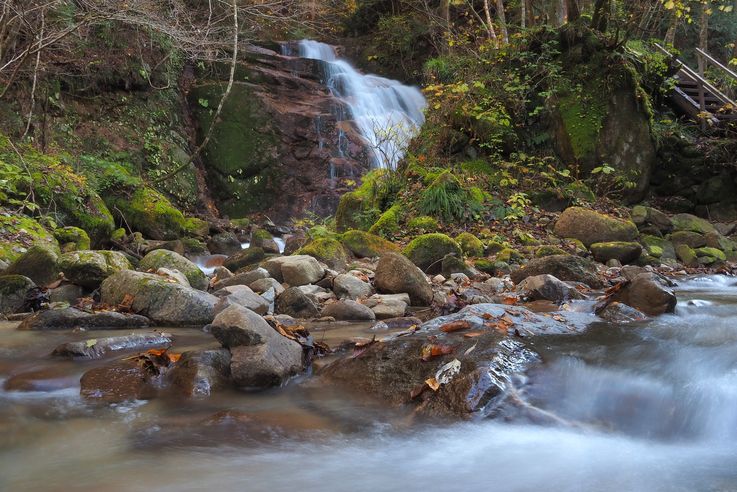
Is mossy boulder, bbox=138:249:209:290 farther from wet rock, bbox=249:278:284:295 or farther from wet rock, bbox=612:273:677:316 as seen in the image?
wet rock, bbox=612:273:677:316

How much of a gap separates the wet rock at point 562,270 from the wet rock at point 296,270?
8.05ft

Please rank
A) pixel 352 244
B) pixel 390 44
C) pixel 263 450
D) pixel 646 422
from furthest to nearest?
1. pixel 390 44
2. pixel 352 244
3. pixel 646 422
4. pixel 263 450

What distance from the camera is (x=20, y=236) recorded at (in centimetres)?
686

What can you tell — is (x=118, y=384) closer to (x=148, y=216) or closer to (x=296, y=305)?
(x=296, y=305)

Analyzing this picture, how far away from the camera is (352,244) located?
8.30m

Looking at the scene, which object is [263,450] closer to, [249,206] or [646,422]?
[646,422]

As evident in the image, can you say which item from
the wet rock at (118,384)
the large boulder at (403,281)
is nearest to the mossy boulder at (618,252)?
the large boulder at (403,281)

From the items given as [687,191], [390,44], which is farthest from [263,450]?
[390,44]

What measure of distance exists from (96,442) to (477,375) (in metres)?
1.97

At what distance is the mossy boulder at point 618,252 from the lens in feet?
27.8

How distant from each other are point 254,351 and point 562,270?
4479mm

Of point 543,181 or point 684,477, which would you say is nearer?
point 684,477

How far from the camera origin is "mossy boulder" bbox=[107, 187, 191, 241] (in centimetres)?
1059

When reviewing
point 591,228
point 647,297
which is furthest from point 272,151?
point 647,297
